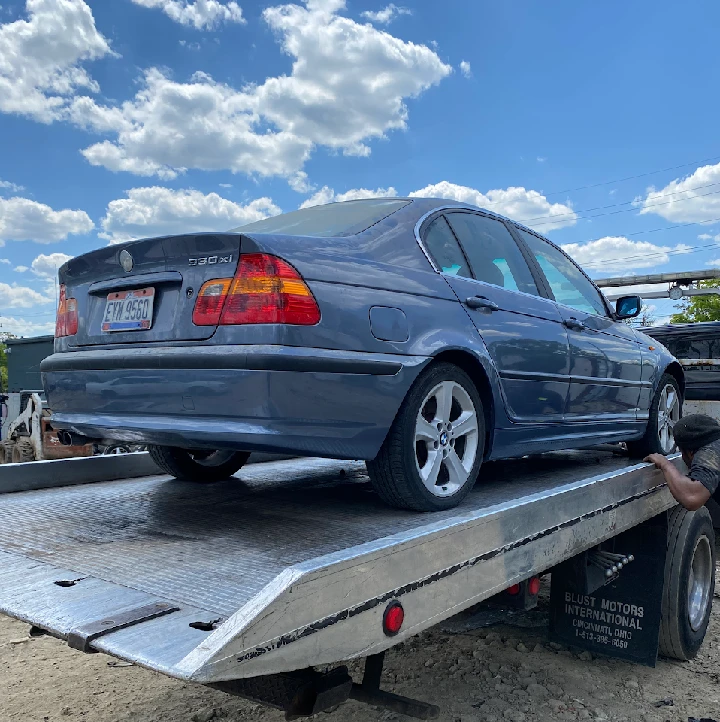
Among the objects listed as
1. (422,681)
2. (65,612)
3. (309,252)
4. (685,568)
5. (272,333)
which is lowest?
(422,681)

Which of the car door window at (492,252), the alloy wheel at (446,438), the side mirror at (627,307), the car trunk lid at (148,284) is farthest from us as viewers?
the side mirror at (627,307)

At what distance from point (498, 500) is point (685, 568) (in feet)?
5.22

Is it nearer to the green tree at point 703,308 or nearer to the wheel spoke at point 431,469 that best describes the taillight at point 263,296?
the wheel spoke at point 431,469

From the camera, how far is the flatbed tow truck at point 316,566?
65.7 inches

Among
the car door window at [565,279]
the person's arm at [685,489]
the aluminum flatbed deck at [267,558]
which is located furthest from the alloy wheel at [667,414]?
the person's arm at [685,489]

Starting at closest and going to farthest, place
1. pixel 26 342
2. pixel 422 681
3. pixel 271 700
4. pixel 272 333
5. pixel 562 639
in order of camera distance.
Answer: pixel 271 700 → pixel 272 333 → pixel 422 681 → pixel 562 639 → pixel 26 342

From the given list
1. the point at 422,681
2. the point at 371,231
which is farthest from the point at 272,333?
the point at 422,681

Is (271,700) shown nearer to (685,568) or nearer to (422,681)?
(422,681)

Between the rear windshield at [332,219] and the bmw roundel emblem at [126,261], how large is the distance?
417 mm

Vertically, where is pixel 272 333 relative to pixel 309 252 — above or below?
below

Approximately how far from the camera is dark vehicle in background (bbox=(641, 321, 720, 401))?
21.8ft

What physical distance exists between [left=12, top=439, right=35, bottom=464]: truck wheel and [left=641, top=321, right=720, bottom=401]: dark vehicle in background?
8689 millimetres

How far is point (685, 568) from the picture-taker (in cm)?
400

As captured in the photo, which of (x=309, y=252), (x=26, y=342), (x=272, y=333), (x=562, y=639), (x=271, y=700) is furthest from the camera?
(x=26, y=342)
